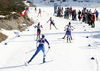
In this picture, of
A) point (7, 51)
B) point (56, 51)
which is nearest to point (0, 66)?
point (7, 51)

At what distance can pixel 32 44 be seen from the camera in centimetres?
1600

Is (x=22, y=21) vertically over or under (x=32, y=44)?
over

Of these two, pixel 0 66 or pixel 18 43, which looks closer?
pixel 0 66

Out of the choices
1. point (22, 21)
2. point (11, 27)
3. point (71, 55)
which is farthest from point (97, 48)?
point (22, 21)

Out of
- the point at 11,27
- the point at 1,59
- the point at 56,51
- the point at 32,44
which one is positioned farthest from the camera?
the point at 11,27

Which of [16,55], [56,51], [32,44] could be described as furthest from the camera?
[32,44]

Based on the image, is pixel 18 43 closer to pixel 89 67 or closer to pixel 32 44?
pixel 32 44

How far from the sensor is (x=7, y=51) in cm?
1398

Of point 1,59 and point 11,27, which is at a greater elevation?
point 11,27

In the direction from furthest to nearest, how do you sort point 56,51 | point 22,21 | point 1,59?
point 22,21
point 56,51
point 1,59

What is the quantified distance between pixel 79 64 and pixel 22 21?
15.8 meters

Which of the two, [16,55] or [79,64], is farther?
[16,55]

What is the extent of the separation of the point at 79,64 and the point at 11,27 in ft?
40.3

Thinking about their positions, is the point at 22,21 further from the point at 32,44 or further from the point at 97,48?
the point at 97,48
